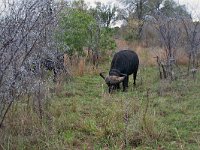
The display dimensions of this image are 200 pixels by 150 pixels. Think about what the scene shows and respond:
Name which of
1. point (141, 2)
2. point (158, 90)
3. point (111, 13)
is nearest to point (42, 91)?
point (158, 90)

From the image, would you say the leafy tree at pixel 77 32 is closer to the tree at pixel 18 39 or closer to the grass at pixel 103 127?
the grass at pixel 103 127

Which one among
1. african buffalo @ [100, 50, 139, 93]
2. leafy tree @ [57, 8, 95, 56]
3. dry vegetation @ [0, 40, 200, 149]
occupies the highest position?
leafy tree @ [57, 8, 95, 56]

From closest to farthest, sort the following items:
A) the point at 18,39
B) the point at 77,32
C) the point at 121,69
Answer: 1. the point at 18,39
2. the point at 121,69
3. the point at 77,32

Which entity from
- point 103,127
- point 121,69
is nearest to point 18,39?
point 103,127

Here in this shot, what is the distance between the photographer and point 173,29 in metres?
14.4

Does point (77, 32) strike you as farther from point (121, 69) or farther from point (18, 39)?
point (18, 39)

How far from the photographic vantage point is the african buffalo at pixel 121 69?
1102 centimetres

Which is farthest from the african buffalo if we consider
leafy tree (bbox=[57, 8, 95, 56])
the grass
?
leafy tree (bbox=[57, 8, 95, 56])

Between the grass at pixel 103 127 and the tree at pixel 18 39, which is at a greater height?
the tree at pixel 18 39

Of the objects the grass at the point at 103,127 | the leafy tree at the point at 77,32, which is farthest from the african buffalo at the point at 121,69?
the leafy tree at the point at 77,32

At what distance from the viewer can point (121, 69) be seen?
38.9ft

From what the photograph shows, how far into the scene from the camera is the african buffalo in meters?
11.0

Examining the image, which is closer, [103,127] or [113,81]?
[103,127]

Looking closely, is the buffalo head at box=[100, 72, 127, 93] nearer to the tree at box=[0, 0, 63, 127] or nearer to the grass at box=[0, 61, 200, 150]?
the grass at box=[0, 61, 200, 150]
